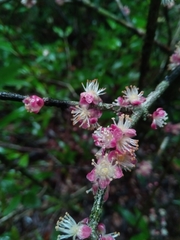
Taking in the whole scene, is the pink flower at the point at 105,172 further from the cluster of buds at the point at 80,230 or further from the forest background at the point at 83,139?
the forest background at the point at 83,139

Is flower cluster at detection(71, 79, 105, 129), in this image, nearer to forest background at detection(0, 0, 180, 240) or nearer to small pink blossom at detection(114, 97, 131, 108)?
small pink blossom at detection(114, 97, 131, 108)

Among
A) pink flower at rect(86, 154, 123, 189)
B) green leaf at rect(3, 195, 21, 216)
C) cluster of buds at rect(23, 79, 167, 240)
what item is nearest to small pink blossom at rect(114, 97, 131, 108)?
cluster of buds at rect(23, 79, 167, 240)

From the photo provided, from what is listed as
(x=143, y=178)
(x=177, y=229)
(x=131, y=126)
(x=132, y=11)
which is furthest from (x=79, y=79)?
(x=131, y=126)

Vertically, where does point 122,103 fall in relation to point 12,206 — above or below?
below

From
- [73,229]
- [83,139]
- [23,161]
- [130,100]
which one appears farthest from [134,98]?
[83,139]

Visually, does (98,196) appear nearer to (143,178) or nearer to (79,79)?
(143,178)

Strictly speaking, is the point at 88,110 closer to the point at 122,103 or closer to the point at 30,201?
the point at 122,103
